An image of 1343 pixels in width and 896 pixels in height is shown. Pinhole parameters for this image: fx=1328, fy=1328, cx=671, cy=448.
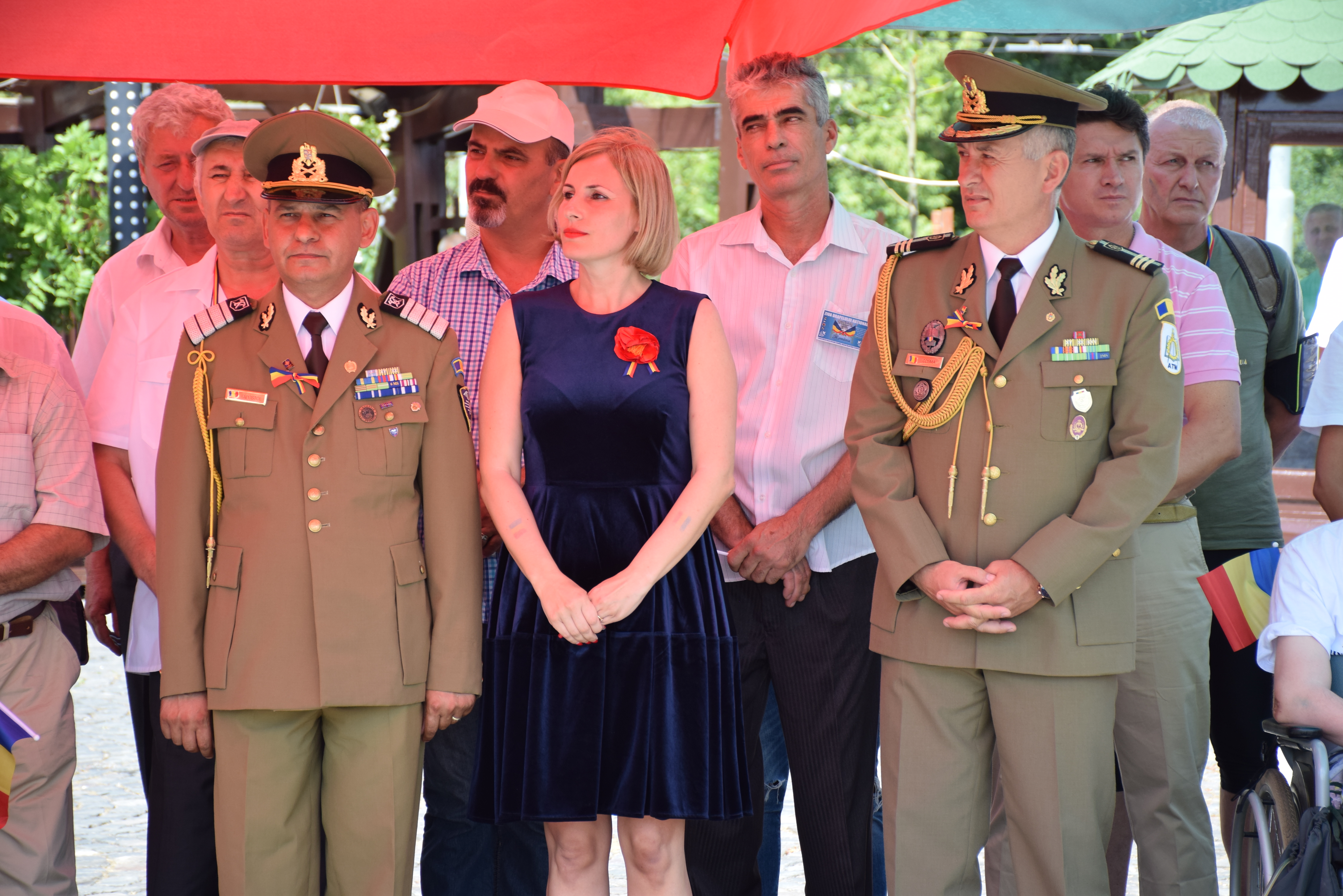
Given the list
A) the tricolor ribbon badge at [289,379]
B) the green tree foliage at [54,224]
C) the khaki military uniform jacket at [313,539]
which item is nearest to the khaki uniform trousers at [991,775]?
the khaki military uniform jacket at [313,539]

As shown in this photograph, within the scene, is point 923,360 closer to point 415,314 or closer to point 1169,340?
point 1169,340

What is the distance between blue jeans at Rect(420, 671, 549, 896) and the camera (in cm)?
339

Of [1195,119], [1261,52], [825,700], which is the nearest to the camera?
[825,700]

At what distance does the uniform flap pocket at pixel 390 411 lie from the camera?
9.15 ft

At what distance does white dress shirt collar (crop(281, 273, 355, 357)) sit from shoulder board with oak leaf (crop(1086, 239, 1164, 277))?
161cm

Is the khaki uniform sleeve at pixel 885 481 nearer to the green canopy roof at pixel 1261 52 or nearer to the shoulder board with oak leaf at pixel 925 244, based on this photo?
the shoulder board with oak leaf at pixel 925 244

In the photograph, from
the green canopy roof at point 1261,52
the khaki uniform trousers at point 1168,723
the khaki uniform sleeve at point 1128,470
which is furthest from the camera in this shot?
the green canopy roof at point 1261,52

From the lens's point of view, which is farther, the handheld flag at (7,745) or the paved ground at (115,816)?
the paved ground at (115,816)

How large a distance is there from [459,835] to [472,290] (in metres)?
1.41

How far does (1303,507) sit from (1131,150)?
409 centimetres

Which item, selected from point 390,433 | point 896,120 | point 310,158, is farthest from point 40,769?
point 896,120

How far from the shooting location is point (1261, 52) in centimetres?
631

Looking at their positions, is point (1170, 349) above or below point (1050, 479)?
above

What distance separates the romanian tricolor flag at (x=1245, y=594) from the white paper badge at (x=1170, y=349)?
62 centimetres
